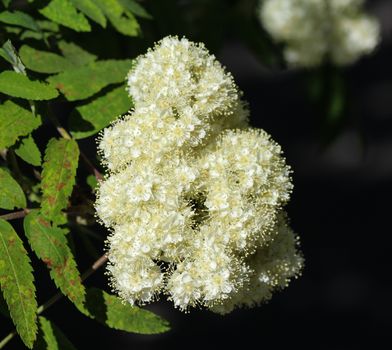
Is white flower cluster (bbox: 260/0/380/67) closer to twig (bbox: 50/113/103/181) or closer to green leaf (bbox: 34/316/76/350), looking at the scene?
twig (bbox: 50/113/103/181)

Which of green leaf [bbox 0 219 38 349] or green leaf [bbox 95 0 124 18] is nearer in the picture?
green leaf [bbox 0 219 38 349]

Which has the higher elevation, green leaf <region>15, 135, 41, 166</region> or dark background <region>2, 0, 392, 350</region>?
green leaf <region>15, 135, 41, 166</region>

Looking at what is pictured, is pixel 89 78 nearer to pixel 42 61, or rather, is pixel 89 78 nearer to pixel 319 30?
pixel 42 61

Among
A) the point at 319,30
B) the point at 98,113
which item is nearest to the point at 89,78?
the point at 98,113

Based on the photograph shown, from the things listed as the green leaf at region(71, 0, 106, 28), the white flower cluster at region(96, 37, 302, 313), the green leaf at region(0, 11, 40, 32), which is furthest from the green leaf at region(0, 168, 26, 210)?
the green leaf at region(71, 0, 106, 28)

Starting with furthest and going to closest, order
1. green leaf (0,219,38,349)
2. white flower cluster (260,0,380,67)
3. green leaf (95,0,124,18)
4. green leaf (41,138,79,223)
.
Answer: white flower cluster (260,0,380,67) → green leaf (95,0,124,18) → green leaf (41,138,79,223) → green leaf (0,219,38,349)

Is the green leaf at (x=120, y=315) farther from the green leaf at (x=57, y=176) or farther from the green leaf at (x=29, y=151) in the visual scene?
the green leaf at (x=29, y=151)

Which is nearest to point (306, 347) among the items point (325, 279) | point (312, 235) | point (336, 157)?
point (325, 279)

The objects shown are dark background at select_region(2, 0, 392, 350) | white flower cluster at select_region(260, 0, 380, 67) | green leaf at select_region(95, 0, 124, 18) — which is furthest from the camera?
dark background at select_region(2, 0, 392, 350)
